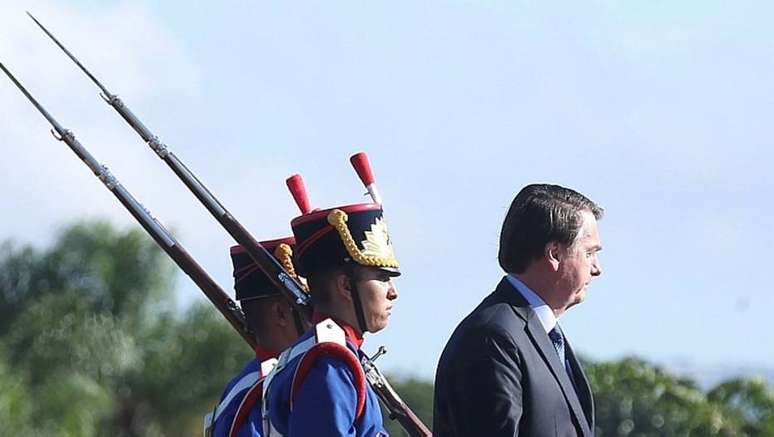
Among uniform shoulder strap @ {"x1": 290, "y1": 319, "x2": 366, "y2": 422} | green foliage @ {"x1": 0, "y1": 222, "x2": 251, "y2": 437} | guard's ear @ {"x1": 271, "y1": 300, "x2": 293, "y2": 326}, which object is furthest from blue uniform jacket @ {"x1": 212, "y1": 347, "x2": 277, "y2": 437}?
green foliage @ {"x1": 0, "y1": 222, "x2": 251, "y2": 437}

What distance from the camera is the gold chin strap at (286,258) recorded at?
8.60 m

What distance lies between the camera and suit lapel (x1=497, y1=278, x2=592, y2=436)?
283 inches

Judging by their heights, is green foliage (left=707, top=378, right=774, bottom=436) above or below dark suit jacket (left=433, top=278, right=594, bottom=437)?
below

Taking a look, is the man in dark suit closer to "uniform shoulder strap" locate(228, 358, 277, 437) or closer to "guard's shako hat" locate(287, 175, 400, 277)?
"guard's shako hat" locate(287, 175, 400, 277)

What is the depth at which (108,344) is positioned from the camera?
3419cm

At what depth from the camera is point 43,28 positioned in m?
8.98

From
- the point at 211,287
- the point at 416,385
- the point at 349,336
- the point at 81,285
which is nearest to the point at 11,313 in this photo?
the point at 81,285

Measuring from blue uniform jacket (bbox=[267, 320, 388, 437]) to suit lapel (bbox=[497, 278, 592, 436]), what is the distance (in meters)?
0.57

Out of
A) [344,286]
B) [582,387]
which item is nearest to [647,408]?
[582,387]

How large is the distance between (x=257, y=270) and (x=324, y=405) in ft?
7.02

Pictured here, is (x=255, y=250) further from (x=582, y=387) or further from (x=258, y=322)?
(x=582, y=387)

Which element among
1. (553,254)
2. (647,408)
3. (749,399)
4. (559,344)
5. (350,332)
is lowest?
(749,399)

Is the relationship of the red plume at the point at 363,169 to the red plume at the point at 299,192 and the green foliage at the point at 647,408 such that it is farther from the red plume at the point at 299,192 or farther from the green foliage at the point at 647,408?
the green foliage at the point at 647,408

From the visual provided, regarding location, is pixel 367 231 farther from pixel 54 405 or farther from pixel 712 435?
pixel 54 405
